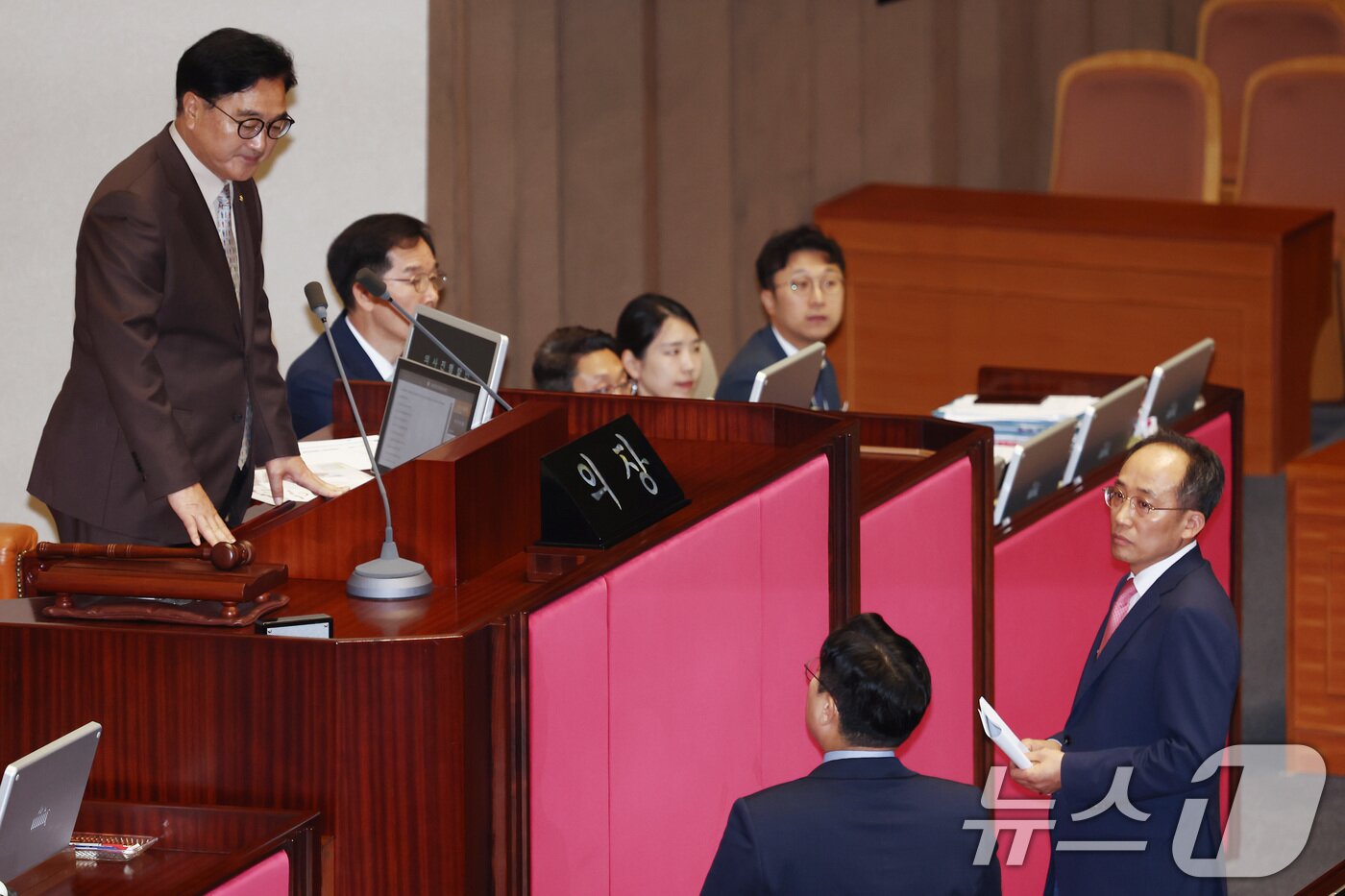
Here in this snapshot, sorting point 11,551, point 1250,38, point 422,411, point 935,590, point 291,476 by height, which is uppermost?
point 1250,38

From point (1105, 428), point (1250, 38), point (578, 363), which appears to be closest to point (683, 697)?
point (578, 363)

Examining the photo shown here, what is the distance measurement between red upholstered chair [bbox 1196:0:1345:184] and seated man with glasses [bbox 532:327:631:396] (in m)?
4.57

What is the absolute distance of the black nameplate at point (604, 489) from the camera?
285 centimetres

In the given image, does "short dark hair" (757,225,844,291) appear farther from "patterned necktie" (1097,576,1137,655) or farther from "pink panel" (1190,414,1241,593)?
"patterned necktie" (1097,576,1137,655)

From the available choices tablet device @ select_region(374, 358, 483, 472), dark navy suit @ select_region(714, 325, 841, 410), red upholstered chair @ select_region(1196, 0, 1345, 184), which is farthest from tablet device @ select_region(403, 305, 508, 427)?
red upholstered chair @ select_region(1196, 0, 1345, 184)

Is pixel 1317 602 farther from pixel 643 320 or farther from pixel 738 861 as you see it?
pixel 738 861

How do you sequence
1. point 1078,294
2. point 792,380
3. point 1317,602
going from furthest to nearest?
point 1078,294, point 1317,602, point 792,380

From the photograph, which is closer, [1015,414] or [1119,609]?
[1119,609]

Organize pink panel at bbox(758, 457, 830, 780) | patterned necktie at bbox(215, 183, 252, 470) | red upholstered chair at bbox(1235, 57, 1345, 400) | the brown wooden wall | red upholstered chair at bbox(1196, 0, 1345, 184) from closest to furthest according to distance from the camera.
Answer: pink panel at bbox(758, 457, 830, 780), patterned necktie at bbox(215, 183, 252, 470), the brown wooden wall, red upholstered chair at bbox(1235, 57, 1345, 400), red upholstered chair at bbox(1196, 0, 1345, 184)

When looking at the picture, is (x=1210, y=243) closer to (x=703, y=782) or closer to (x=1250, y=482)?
(x=1250, y=482)

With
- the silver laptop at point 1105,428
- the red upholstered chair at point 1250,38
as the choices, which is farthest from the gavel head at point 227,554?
the red upholstered chair at point 1250,38

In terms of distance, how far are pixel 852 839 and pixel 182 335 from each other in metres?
1.45

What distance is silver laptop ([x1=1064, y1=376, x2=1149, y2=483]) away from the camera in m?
4.45

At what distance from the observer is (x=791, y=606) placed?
326 centimetres
